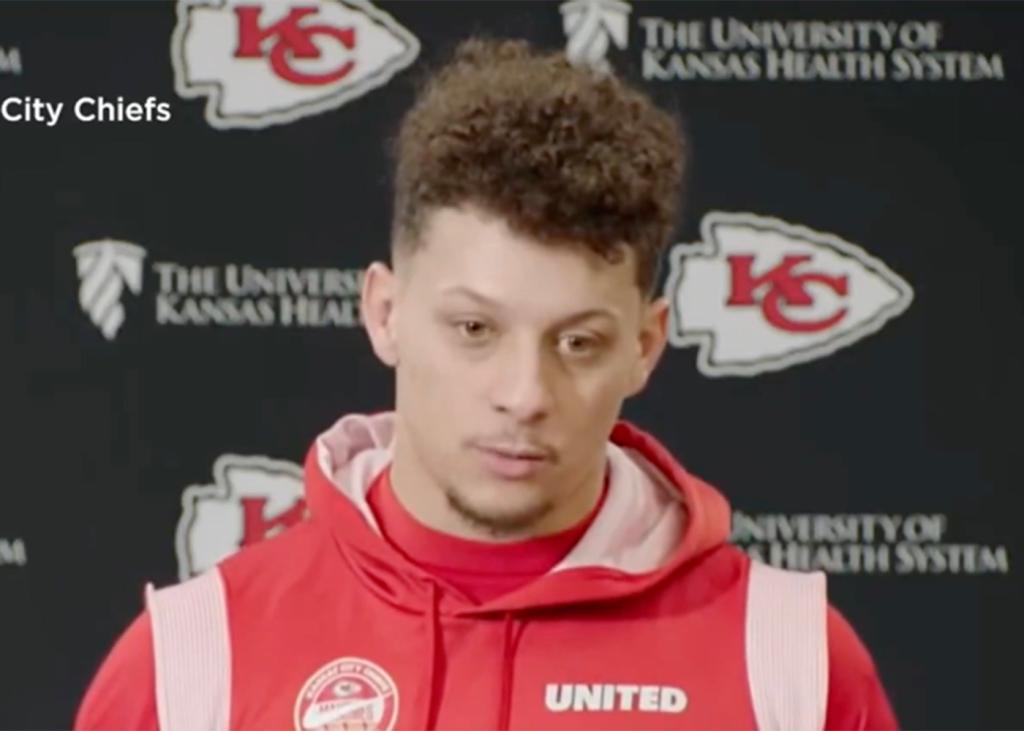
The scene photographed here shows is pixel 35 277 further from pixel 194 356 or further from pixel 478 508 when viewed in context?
pixel 478 508

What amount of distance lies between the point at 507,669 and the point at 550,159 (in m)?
0.29

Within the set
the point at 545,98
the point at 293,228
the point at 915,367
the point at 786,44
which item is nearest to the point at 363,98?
A: the point at 293,228

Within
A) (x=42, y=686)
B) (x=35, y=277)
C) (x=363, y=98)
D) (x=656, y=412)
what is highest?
(x=363, y=98)

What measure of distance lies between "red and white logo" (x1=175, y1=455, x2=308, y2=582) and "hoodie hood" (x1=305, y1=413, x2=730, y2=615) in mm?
498

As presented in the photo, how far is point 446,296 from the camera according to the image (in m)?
1.18

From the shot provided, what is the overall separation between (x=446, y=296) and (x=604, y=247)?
0.30 feet

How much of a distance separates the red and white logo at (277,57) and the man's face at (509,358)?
2.25 feet

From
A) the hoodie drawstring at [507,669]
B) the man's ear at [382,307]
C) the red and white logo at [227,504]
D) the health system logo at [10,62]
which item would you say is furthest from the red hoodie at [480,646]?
the health system logo at [10,62]

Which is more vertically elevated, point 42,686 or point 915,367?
point 915,367

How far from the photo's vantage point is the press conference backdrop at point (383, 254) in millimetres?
1862

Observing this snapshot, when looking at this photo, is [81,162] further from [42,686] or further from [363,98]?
[42,686]

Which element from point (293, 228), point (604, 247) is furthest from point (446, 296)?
point (293, 228)

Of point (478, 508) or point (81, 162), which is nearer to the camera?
point (478, 508)

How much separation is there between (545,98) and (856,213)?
72 cm
